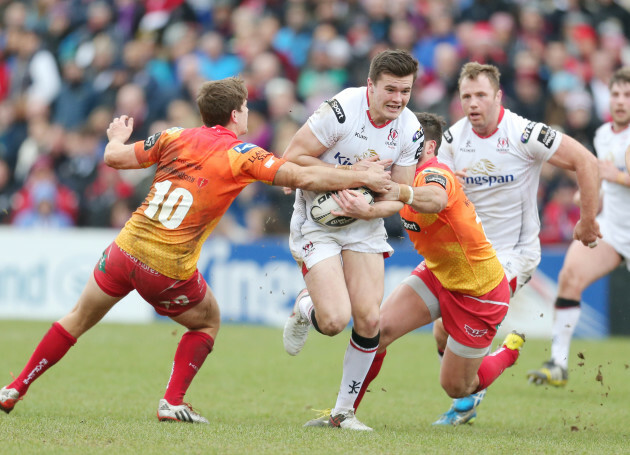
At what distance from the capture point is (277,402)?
8.52m

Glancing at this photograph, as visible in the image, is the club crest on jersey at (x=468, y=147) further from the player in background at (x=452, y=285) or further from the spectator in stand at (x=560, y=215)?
the spectator in stand at (x=560, y=215)

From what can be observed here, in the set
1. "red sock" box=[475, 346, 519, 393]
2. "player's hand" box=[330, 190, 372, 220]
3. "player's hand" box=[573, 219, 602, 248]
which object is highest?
"player's hand" box=[330, 190, 372, 220]

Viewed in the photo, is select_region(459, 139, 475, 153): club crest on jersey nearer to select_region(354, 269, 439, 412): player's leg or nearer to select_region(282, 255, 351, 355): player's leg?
select_region(354, 269, 439, 412): player's leg

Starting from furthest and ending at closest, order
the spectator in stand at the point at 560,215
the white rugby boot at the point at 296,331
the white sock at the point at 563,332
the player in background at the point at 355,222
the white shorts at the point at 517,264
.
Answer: the spectator in stand at the point at 560,215, the white sock at the point at 563,332, the white shorts at the point at 517,264, the white rugby boot at the point at 296,331, the player in background at the point at 355,222

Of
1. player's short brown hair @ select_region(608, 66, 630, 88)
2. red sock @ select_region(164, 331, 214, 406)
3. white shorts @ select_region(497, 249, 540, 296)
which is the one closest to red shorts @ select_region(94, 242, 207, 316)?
red sock @ select_region(164, 331, 214, 406)

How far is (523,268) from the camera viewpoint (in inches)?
322

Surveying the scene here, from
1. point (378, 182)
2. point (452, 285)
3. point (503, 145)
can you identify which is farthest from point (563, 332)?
point (378, 182)

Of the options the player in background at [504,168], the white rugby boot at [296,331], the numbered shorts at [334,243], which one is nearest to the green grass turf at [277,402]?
the white rugby boot at [296,331]

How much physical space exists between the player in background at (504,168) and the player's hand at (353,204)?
4.16 feet

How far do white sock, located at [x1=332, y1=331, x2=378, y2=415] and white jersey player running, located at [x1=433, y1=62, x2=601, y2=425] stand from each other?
1.08m

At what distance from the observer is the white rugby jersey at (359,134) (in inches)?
272

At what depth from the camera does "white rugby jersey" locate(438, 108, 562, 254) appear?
7.82m

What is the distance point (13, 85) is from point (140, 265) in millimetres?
13369

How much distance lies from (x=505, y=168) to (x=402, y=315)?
157 centimetres
